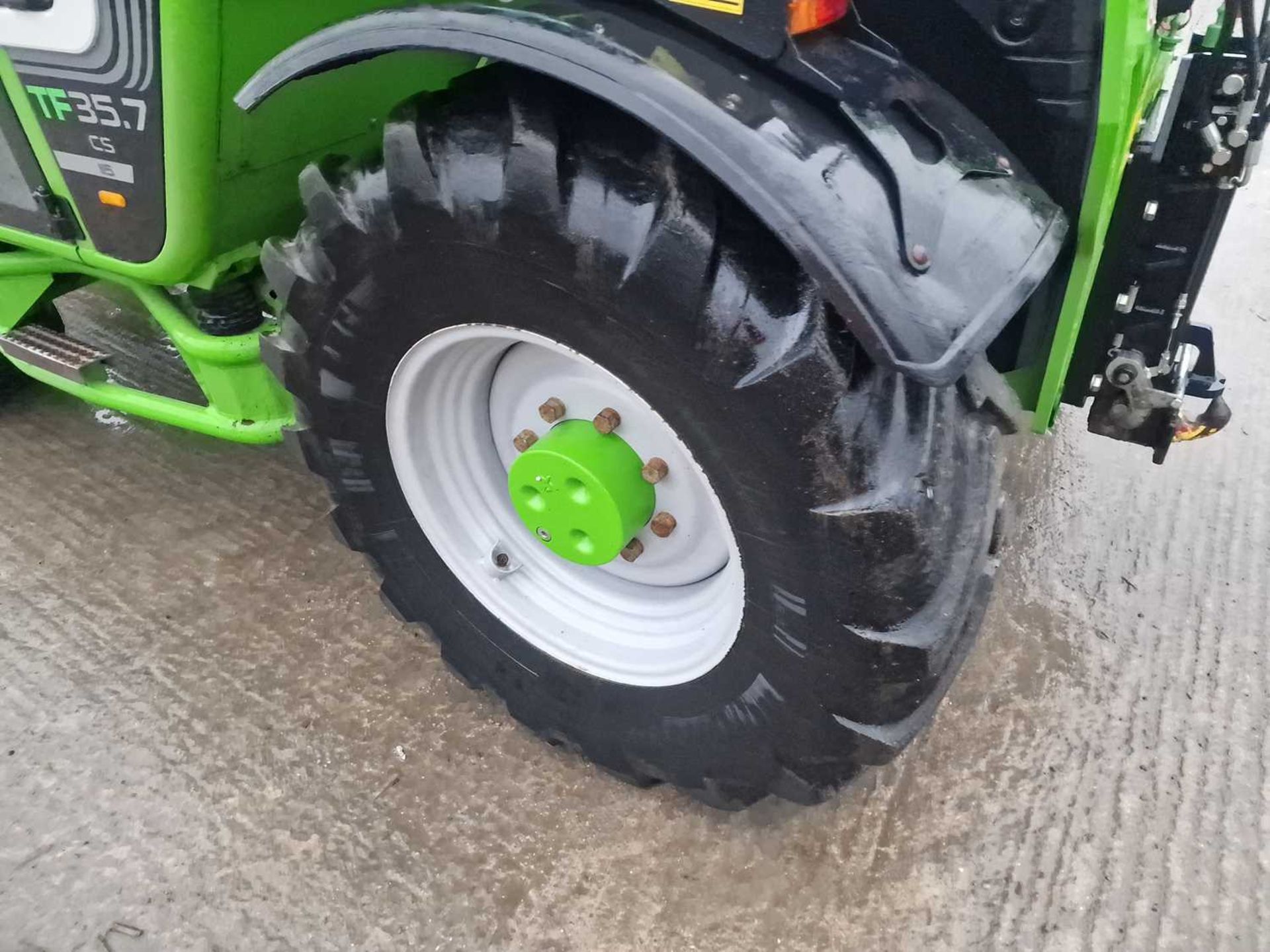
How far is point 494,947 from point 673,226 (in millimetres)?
1080

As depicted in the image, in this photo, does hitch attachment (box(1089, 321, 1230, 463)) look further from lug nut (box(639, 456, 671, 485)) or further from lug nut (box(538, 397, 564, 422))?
lug nut (box(538, 397, 564, 422))

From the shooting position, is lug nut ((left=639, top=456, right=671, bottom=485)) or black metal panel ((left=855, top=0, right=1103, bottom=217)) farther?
lug nut ((left=639, top=456, right=671, bottom=485))

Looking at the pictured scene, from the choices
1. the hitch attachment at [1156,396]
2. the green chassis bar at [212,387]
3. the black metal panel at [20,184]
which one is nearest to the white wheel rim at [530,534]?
the green chassis bar at [212,387]

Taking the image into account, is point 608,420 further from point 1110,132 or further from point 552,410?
point 1110,132

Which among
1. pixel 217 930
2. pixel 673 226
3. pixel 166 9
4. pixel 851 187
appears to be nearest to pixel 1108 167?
pixel 851 187

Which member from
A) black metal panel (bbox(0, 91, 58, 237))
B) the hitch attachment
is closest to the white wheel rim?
the hitch attachment

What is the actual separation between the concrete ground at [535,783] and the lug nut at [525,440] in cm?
53

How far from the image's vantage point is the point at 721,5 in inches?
40.1

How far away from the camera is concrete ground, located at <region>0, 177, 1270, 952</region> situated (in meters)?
1.45

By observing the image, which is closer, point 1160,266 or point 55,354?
point 1160,266

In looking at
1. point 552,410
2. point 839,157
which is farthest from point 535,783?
point 839,157

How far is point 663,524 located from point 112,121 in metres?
1.12

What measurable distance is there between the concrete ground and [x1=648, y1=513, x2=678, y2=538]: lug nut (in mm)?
473

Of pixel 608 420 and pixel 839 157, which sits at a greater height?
pixel 839 157
